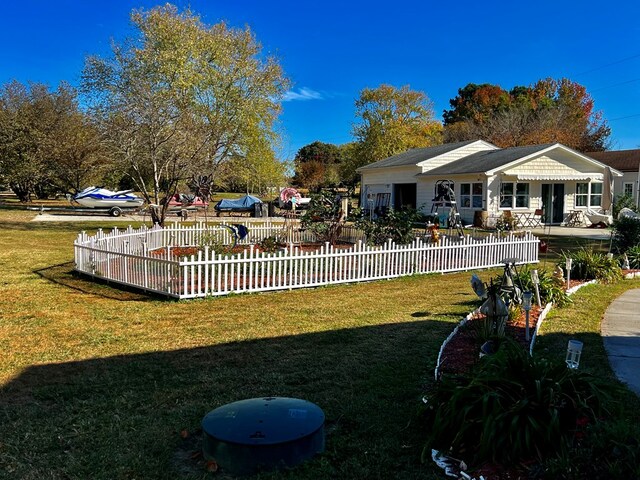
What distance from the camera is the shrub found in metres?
12.6

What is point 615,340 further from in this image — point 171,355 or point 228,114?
point 228,114

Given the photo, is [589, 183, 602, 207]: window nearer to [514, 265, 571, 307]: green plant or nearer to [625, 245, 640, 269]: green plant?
[625, 245, 640, 269]: green plant

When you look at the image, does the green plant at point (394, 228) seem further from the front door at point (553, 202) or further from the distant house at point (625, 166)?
the distant house at point (625, 166)

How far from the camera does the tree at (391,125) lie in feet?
162

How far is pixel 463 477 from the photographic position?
2.86 m

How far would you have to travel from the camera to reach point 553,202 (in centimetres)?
2559

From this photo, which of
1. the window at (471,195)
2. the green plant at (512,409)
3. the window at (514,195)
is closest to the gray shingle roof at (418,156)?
the window at (471,195)


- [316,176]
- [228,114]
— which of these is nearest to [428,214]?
[228,114]

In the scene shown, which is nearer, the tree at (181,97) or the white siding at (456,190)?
the tree at (181,97)

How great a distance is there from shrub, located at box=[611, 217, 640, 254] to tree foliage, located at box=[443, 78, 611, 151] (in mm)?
28812

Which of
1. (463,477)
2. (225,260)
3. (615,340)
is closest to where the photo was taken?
(463,477)

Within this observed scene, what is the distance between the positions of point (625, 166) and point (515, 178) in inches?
665

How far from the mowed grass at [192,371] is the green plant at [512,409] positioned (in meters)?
0.27

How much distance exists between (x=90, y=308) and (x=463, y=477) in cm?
628
